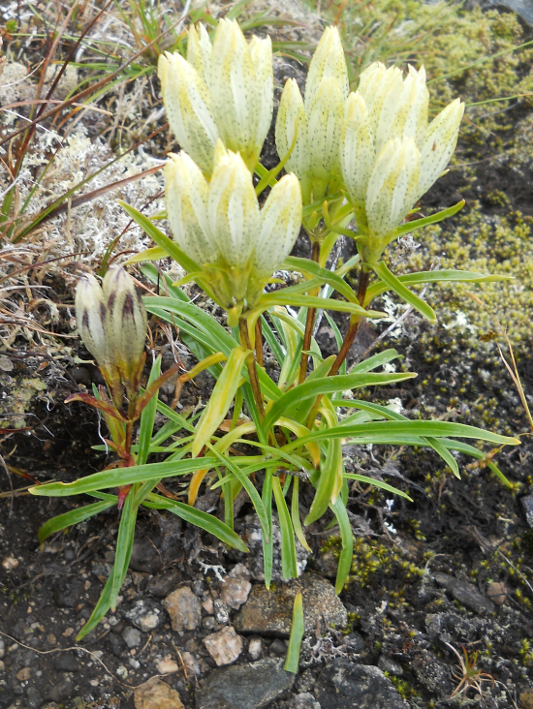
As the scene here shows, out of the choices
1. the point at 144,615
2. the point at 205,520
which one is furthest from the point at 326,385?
the point at 144,615

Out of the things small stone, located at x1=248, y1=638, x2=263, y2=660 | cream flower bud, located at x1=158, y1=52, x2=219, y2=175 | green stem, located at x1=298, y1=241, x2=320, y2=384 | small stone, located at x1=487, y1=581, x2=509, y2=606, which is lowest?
small stone, located at x1=487, y1=581, x2=509, y2=606

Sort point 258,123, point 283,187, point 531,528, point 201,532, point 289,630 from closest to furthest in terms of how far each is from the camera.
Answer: point 283,187
point 258,123
point 289,630
point 201,532
point 531,528

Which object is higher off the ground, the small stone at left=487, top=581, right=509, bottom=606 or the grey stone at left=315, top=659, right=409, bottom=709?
the grey stone at left=315, top=659, right=409, bottom=709

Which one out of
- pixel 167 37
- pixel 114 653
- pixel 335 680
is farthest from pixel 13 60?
pixel 335 680

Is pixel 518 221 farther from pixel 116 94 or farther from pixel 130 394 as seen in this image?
pixel 130 394

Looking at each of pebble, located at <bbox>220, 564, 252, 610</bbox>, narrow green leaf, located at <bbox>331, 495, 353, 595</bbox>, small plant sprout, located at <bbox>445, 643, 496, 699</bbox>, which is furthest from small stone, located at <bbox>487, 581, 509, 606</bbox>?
pebble, located at <bbox>220, 564, 252, 610</bbox>

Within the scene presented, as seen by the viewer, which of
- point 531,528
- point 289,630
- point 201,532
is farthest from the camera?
point 531,528

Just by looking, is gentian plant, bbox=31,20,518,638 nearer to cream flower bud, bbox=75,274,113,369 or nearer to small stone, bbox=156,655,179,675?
cream flower bud, bbox=75,274,113,369
